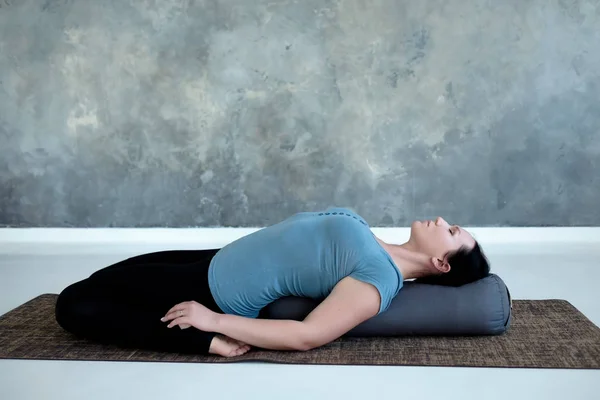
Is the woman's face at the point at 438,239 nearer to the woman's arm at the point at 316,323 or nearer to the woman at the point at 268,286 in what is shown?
the woman at the point at 268,286

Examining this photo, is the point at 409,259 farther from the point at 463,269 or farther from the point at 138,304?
the point at 138,304

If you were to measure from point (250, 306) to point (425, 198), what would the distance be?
260 cm

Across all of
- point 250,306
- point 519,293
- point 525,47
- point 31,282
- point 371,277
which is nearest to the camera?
point 371,277

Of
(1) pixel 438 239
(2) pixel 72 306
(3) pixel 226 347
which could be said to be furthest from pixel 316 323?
(2) pixel 72 306

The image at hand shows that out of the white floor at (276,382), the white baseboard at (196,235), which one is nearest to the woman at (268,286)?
the white floor at (276,382)

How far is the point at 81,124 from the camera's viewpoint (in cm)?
514

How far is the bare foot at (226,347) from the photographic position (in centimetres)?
→ 258

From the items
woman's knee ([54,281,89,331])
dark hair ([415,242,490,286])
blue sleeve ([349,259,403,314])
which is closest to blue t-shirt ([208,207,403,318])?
blue sleeve ([349,259,403,314])

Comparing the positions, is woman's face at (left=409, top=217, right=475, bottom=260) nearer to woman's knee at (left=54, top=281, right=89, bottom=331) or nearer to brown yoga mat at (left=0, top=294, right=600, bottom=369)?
brown yoga mat at (left=0, top=294, right=600, bottom=369)

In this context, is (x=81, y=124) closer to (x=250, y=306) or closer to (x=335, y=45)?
(x=335, y=45)

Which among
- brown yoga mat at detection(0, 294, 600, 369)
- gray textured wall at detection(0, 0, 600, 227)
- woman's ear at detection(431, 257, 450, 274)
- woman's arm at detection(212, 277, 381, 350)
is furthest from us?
gray textured wall at detection(0, 0, 600, 227)

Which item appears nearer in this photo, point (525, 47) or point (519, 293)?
point (519, 293)

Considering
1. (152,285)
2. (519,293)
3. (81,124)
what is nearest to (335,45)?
(81,124)

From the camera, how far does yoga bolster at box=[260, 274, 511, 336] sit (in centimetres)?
275
